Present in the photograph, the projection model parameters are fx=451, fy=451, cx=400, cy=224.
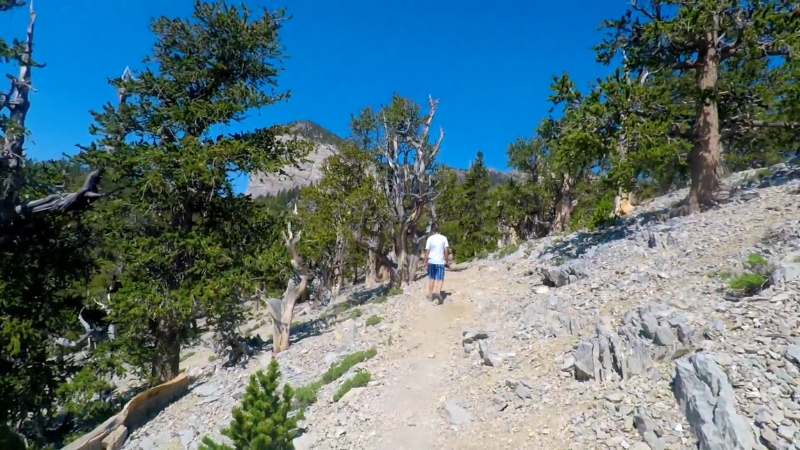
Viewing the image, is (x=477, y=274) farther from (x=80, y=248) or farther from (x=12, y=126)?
(x=12, y=126)

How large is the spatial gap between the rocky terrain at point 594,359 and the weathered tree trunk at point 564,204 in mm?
20484

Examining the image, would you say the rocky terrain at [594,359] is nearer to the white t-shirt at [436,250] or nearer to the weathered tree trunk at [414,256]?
the white t-shirt at [436,250]

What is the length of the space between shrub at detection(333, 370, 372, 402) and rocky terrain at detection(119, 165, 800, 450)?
0.19 metres

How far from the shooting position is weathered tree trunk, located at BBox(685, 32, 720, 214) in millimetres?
14547

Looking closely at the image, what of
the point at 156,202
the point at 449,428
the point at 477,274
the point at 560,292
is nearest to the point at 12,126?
the point at 156,202

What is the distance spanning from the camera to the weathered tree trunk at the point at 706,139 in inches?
573

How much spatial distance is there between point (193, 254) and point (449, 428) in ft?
33.0

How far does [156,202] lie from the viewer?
1387 centimetres

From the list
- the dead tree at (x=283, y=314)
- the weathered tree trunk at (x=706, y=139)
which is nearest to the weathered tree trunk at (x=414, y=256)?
the dead tree at (x=283, y=314)

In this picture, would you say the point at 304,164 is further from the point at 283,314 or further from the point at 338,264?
the point at 283,314

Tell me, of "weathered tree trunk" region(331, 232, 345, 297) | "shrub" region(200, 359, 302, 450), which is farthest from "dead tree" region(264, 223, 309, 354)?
"weathered tree trunk" region(331, 232, 345, 297)

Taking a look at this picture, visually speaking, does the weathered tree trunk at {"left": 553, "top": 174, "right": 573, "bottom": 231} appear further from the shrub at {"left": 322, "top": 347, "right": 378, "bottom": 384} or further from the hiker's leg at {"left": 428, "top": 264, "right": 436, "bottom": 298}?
the shrub at {"left": 322, "top": 347, "right": 378, "bottom": 384}

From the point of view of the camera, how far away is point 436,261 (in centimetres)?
1435

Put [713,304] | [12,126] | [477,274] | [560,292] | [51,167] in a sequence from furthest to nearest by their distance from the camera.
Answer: [477,274] → [51,167] → [560,292] → [12,126] → [713,304]
